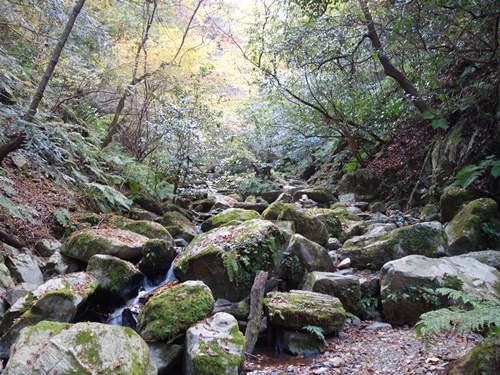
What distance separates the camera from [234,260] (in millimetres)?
5172

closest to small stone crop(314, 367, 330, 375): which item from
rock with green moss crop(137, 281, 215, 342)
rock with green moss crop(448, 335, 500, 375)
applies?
rock with green moss crop(137, 281, 215, 342)

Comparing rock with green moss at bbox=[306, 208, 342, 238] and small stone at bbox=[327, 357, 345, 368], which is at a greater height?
rock with green moss at bbox=[306, 208, 342, 238]

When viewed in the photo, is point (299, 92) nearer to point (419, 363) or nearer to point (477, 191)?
point (477, 191)

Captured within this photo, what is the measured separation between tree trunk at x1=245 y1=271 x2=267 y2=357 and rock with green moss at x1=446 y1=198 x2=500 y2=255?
11.5 feet

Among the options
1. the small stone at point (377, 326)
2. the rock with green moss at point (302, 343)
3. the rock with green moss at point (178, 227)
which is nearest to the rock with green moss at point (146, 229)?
the rock with green moss at point (178, 227)

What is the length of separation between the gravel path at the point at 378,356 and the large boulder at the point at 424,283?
293mm

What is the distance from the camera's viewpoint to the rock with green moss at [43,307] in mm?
3738

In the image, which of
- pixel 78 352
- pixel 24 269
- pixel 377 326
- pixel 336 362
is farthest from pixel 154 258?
pixel 377 326

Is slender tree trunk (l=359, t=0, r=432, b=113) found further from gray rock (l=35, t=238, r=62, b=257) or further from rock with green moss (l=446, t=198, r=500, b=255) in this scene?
gray rock (l=35, t=238, r=62, b=257)

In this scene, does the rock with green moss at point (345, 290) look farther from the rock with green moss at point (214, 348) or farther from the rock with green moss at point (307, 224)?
the rock with green moss at point (307, 224)

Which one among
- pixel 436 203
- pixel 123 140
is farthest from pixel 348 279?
pixel 123 140

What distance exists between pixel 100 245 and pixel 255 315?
2975 mm

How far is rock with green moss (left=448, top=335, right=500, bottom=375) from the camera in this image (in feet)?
6.70

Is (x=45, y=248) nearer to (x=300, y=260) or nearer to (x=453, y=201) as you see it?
(x=300, y=260)
